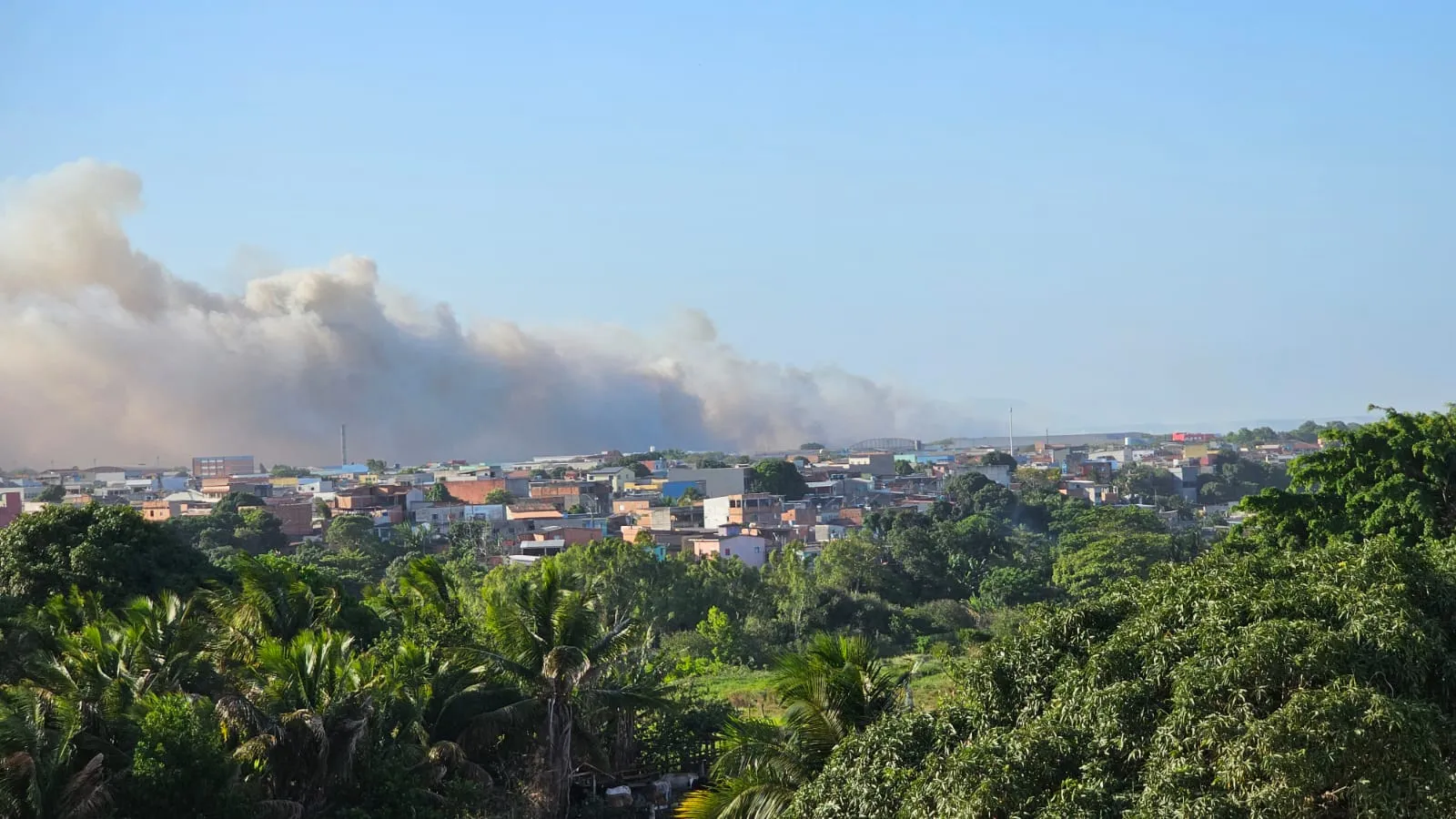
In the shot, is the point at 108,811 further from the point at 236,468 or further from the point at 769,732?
the point at 236,468

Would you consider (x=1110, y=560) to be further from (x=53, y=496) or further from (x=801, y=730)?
(x=53, y=496)

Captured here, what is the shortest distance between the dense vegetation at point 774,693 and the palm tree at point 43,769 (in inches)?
0.9

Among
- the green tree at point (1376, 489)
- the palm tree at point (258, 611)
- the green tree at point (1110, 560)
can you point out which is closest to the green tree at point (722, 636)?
the green tree at point (1110, 560)

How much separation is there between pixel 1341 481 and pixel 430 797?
45.4 ft

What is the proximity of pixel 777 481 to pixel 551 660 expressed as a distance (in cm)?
6447

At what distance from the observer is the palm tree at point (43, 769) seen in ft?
31.9

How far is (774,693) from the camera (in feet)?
48.9

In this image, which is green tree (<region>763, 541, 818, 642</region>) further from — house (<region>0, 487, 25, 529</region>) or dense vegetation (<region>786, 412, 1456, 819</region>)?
house (<region>0, 487, 25, 529</region>)

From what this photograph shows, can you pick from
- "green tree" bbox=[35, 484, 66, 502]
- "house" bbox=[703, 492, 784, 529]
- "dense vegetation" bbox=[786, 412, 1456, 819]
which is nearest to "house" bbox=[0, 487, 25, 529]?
"green tree" bbox=[35, 484, 66, 502]

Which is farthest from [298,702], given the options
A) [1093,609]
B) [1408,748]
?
[1408,748]

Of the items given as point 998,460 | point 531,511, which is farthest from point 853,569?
point 998,460

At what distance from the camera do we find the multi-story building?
403 feet

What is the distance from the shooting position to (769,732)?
10.7 metres

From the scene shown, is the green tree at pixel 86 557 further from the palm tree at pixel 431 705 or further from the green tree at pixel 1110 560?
the green tree at pixel 1110 560
